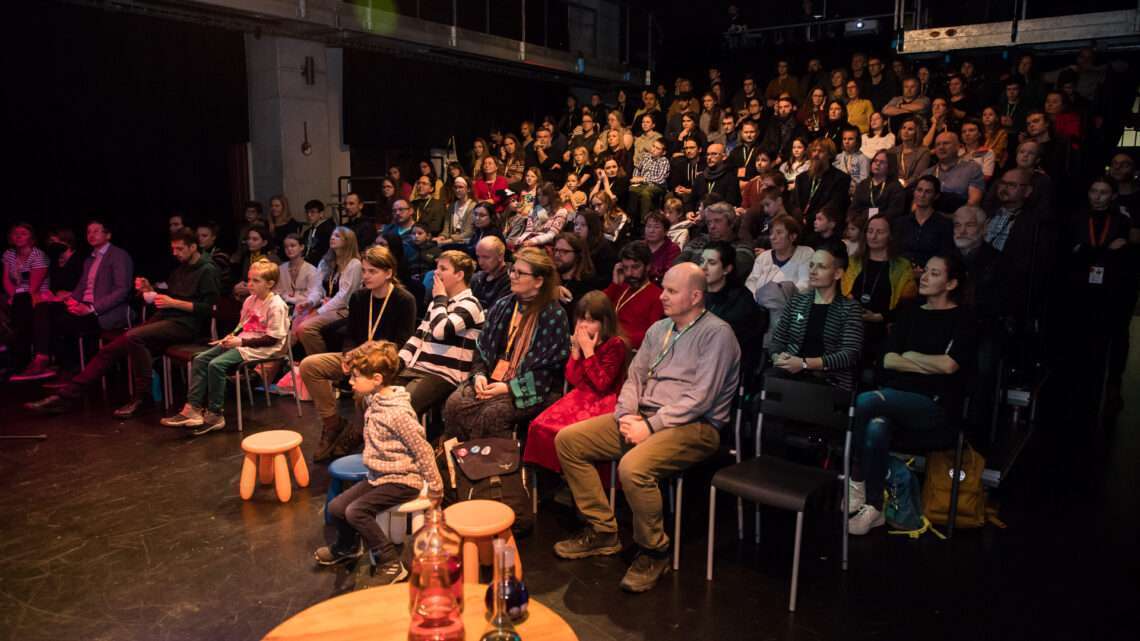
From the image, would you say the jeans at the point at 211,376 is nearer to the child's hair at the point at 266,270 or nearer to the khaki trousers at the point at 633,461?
the child's hair at the point at 266,270

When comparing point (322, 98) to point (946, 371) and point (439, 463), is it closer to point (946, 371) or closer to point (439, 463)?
point (439, 463)

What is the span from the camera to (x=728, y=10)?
1188 centimetres

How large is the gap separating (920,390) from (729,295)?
1.12 m

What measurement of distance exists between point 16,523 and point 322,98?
704 cm

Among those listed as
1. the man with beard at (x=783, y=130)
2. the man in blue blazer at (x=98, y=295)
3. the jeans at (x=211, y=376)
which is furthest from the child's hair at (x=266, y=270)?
the man with beard at (x=783, y=130)

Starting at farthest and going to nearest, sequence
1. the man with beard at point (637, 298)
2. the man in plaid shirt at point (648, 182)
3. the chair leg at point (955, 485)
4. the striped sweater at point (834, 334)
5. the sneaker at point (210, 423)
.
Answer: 1. the man in plaid shirt at point (648, 182)
2. the sneaker at point (210, 423)
3. the man with beard at point (637, 298)
4. the striped sweater at point (834, 334)
5. the chair leg at point (955, 485)

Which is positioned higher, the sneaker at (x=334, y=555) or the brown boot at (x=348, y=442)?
the brown boot at (x=348, y=442)

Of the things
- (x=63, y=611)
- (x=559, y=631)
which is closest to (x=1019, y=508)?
(x=559, y=631)

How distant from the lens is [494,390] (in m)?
3.89

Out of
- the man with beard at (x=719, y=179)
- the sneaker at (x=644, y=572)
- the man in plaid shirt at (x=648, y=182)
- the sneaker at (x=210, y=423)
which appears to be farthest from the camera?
the man in plaid shirt at (x=648, y=182)

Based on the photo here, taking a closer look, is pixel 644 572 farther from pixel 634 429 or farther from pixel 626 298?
pixel 626 298

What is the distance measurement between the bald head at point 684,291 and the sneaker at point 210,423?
3275 millimetres

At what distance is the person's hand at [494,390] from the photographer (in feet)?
12.8

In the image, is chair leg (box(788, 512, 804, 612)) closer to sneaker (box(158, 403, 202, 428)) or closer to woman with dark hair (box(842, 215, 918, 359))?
woman with dark hair (box(842, 215, 918, 359))
